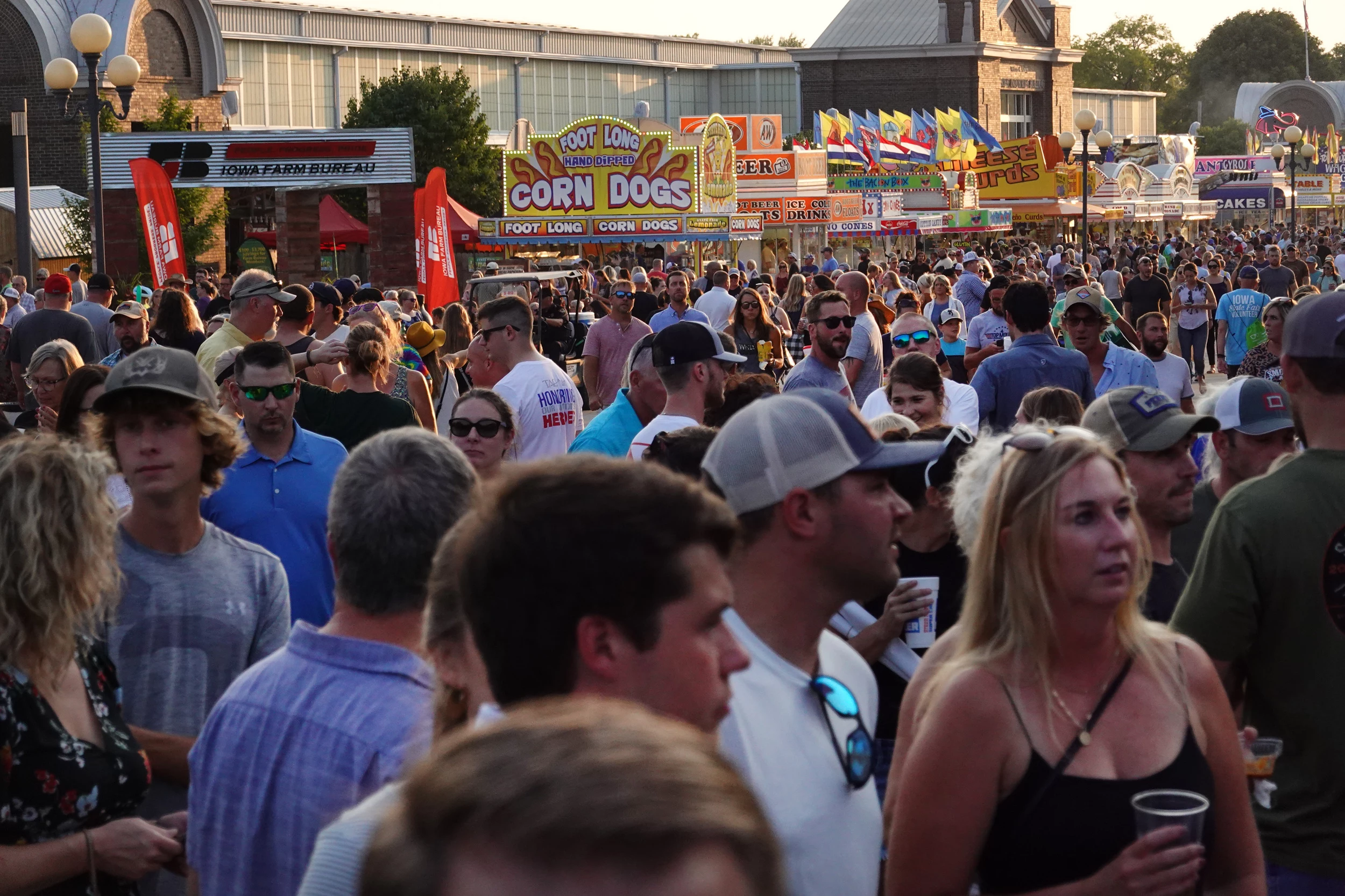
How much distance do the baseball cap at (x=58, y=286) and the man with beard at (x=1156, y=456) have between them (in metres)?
10.0

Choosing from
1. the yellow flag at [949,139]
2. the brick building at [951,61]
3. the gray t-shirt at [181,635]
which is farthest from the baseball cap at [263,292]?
the brick building at [951,61]

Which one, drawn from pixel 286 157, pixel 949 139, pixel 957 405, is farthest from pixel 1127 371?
pixel 949 139

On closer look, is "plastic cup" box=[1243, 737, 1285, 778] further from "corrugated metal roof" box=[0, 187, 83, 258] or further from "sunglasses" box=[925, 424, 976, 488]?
"corrugated metal roof" box=[0, 187, 83, 258]

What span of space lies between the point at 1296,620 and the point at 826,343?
5.05 m

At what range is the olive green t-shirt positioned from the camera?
3252 millimetres

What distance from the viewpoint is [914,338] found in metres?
9.91

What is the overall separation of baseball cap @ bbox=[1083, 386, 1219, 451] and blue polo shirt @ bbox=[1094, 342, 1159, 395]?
4351 millimetres

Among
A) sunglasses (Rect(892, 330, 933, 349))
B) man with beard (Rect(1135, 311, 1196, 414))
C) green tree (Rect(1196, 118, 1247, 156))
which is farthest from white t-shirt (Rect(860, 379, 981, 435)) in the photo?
green tree (Rect(1196, 118, 1247, 156))

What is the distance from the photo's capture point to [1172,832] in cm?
246

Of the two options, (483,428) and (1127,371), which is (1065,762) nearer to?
(483,428)

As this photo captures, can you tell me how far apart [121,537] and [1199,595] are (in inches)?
98.2

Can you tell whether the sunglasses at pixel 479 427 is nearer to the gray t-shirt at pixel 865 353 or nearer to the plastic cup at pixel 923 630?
the plastic cup at pixel 923 630

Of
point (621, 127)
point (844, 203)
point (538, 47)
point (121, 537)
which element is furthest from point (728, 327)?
point (538, 47)

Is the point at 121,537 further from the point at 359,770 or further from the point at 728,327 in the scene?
the point at 728,327
